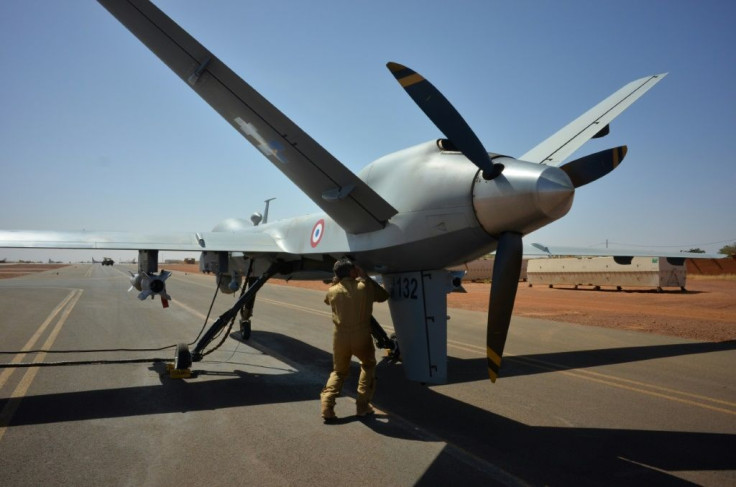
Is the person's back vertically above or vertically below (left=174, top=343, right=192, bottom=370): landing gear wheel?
above

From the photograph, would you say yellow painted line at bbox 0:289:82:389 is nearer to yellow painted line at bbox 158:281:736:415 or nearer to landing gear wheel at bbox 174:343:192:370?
landing gear wheel at bbox 174:343:192:370

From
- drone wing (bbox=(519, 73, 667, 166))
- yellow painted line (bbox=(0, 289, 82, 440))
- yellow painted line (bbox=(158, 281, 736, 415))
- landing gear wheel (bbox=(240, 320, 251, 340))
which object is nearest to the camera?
yellow painted line (bbox=(0, 289, 82, 440))

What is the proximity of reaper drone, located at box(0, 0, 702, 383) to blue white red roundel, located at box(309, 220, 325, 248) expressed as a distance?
0.08 m

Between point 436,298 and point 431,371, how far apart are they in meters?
1.03

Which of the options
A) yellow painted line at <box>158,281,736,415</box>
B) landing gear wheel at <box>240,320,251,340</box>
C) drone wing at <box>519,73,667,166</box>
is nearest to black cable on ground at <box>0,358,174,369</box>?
landing gear wheel at <box>240,320,251,340</box>

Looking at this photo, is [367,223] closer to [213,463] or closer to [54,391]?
[213,463]

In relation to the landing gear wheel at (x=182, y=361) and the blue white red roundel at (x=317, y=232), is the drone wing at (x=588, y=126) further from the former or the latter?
the landing gear wheel at (x=182, y=361)

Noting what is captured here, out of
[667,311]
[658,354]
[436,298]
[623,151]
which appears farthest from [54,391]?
[667,311]

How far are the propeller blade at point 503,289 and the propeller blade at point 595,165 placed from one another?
3.30 feet

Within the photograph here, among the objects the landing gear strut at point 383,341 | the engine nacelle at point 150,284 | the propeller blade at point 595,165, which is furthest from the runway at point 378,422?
the propeller blade at point 595,165

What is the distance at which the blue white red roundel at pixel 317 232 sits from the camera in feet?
26.9

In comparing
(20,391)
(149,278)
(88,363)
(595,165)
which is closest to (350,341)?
(595,165)

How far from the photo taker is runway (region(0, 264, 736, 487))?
4531 millimetres

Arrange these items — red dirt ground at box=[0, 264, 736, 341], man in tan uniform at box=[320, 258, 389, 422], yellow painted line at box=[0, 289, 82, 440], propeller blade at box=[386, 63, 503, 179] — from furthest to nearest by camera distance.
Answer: red dirt ground at box=[0, 264, 736, 341] → man in tan uniform at box=[320, 258, 389, 422] → yellow painted line at box=[0, 289, 82, 440] → propeller blade at box=[386, 63, 503, 179]
